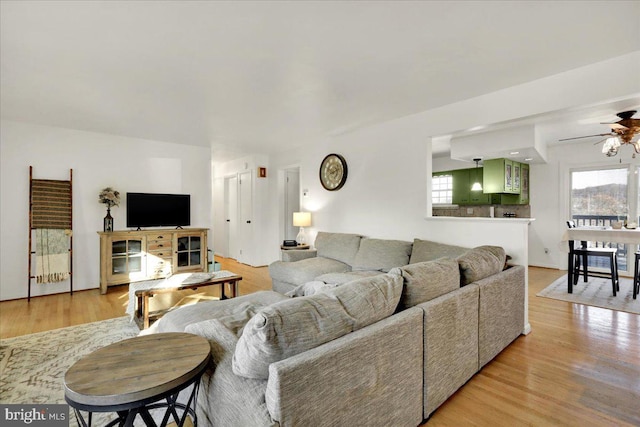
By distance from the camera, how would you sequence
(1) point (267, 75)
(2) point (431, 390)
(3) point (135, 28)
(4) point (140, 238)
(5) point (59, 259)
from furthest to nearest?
(4) point (140, 238), (5) point (59, 259), (1) point (267, 75), (3) point (135, 28), (2) point (431, 390)

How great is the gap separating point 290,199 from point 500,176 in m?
4.01

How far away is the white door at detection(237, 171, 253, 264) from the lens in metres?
6.43

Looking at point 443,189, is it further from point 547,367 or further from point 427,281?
point 427,281

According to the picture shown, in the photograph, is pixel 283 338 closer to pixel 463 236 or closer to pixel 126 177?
pixel 463 236

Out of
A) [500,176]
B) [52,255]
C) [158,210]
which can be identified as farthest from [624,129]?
[52,255]

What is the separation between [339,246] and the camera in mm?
4281

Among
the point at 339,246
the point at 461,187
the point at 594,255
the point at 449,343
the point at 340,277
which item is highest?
the point at 461,187

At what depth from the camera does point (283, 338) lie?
1.12 m

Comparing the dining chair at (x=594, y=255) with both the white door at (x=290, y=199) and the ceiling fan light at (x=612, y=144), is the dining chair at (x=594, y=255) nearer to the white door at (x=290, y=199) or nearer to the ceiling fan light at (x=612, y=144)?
the ceiling fan light at (x=612, y=144)

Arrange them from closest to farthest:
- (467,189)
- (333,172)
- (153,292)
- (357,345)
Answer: (357,345)
(153,292)
(333,172)
(467,189)

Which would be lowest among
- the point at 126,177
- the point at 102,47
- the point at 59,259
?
the point at 59,259

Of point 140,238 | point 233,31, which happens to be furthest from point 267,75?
point 140,238

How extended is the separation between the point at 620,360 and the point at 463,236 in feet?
5.02

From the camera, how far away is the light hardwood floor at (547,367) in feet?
5.77
